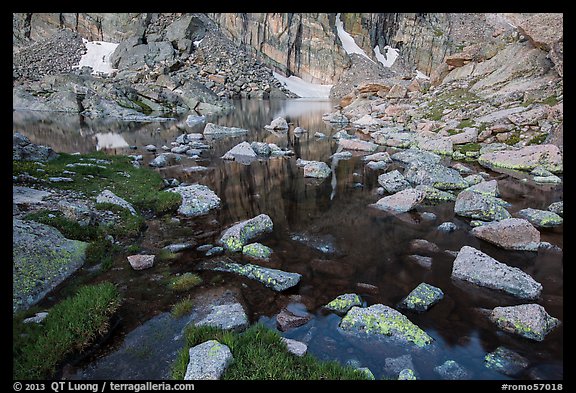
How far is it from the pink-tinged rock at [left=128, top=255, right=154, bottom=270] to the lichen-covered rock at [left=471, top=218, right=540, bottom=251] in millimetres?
11283

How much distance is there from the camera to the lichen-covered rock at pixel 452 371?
6.37 meters

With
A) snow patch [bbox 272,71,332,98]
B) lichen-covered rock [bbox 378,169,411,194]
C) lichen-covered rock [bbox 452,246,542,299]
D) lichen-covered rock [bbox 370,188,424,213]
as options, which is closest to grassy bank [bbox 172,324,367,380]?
lichen-covered rock [bbox 452,246,542,299]

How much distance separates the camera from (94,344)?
683 cm

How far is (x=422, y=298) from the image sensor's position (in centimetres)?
857

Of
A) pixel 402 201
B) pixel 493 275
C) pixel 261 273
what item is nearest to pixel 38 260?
pixel 261 273

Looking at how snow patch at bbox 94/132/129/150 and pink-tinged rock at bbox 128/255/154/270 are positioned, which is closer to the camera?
pink-tinged rock at bbox 128/255/154/270

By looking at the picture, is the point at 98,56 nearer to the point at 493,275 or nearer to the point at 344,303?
the point at 344,303

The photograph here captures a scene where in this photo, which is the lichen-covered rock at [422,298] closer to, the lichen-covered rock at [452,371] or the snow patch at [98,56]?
the lichen-covered rock at [452,371]

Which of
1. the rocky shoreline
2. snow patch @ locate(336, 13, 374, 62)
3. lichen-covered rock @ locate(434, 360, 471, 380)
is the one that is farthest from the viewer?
snow patch @ locate(336, 13, 374, 62)

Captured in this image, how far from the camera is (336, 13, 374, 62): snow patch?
167m

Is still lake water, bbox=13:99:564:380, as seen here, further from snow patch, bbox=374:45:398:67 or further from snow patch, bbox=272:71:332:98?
snow patch, bbox=374:45:398:67

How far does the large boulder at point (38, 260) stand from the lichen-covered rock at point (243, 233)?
4.25m
